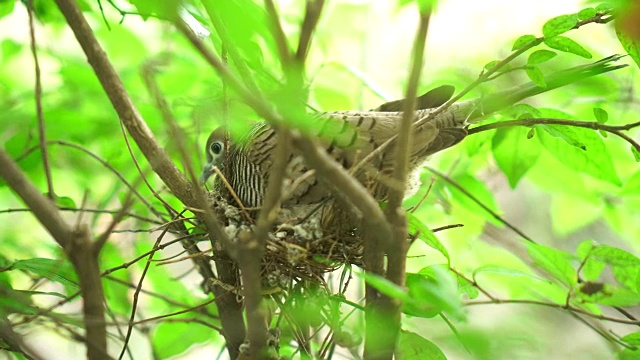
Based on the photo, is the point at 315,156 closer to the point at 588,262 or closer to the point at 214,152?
the point at 588,262

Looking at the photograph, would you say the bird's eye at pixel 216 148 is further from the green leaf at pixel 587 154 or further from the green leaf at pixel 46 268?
the green leaf at pixel 587 154

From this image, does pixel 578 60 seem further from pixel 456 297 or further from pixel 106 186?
pixel 106 186

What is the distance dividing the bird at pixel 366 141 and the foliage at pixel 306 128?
32 mm

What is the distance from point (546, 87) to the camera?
2.18 ft

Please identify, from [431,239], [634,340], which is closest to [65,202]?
[431,239]

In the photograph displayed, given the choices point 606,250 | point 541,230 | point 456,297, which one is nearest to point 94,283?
point 456,297

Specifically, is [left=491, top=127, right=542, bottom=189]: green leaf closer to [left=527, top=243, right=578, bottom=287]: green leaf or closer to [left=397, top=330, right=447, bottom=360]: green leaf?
[left=527, top=243, right=578, bottom=287]: green leaf

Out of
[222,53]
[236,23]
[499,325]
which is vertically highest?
[222,53]

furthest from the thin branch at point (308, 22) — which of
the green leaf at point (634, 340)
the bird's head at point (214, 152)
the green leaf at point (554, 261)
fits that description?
the bird's head at point (214, 152)

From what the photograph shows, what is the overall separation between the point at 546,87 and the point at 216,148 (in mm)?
582

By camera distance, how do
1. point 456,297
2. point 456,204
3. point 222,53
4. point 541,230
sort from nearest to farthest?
point 456,297, point 222,53, point 456,204, point 541,230

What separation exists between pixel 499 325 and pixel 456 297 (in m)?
0.04

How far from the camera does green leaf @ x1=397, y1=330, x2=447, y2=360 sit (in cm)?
→ 67

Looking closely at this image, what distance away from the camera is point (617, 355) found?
698mm
